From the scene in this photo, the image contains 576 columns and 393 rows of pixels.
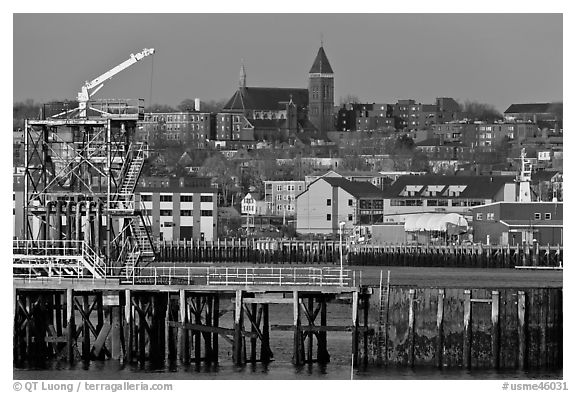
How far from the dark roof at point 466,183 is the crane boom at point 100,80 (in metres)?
81.5

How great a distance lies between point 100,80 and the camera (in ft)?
217

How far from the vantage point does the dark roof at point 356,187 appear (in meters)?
157

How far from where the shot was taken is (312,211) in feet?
519

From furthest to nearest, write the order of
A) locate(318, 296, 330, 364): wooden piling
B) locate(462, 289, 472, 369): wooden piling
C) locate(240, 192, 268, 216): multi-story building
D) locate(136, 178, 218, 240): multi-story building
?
locate(240, 192, 268, 216): multi-story building, locate(136, 178, 218, 240): multi-story building, locate(318, 296, 330, 364): wooden piling, locate(462, 289, 472, 369): wooden piling

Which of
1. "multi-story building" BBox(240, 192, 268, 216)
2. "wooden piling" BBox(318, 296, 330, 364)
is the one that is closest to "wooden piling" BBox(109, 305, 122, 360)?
"wooden piling" BBox(318, 296, 330, 364)

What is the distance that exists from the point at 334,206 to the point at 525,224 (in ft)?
109

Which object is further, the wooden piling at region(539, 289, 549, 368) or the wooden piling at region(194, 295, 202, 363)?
the wooden piling at region(194, 295, 202, 363)

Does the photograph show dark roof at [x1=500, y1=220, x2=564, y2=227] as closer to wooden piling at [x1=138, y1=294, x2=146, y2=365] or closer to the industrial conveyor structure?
the industrial conveyor structure

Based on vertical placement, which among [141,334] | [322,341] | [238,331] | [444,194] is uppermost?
[444,194]

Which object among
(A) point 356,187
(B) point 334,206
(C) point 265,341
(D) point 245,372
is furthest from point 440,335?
(A) point 356,187

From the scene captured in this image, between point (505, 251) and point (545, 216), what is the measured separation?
419 centimetres

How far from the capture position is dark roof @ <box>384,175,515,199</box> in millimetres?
149375

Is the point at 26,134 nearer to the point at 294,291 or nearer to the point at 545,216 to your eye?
the point at 294,291

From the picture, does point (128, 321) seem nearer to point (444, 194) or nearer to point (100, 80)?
point (100, 80)
